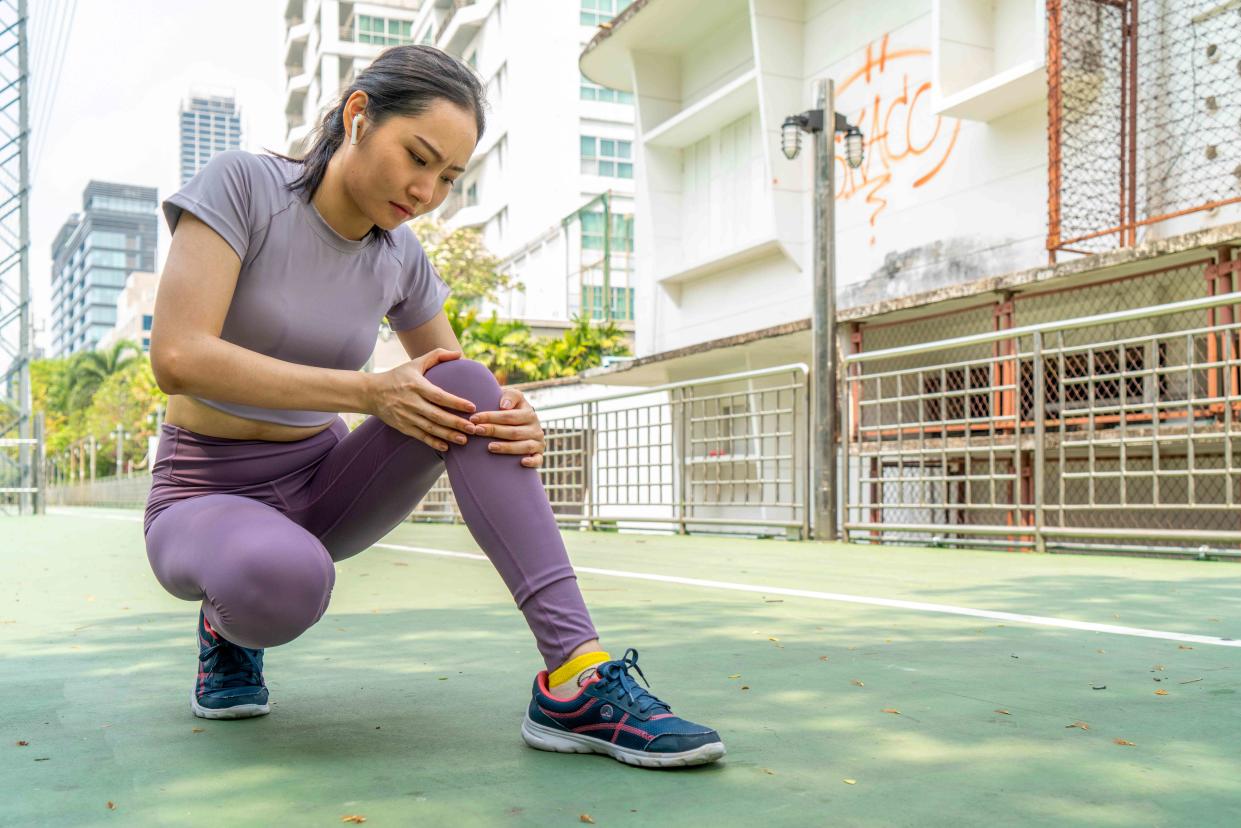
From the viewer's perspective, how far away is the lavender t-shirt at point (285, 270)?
7.11 ft

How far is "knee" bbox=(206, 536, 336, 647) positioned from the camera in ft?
6.63

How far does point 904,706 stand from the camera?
2.30 m

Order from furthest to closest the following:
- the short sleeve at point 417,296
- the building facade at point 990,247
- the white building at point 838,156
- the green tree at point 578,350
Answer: the green tree at point 578,350 → the white building at point 838,156 → the building facade at point 990,247 → the short sleeve at point 417,296

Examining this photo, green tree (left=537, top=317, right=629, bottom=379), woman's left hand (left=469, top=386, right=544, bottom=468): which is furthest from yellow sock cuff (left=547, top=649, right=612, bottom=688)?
green tree (left=537, top=317, right=629, bottom=379)

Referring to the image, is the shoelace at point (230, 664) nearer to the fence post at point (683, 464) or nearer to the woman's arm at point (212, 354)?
the woman's arm at point (212, 354)

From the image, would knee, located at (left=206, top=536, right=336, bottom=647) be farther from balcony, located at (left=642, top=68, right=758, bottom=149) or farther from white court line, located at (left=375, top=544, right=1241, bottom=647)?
balcony, located at (left=642, top=68, right=758, bottom=149)

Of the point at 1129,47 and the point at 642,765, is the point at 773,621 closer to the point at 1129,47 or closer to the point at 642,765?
the point at 642,765

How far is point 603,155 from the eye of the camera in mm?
40312

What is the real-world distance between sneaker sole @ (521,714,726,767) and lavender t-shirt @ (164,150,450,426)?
82cm

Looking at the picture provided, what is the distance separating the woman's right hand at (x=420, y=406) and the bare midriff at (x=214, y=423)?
0.34 metres

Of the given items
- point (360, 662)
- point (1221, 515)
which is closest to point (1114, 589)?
point (360, 662)

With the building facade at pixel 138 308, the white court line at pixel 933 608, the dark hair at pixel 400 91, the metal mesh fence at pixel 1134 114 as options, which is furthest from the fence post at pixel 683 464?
the building facade at pixel 138 308

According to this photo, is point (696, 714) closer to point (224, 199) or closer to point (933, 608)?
point (224, 199)

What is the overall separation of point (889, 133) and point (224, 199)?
13.3m
